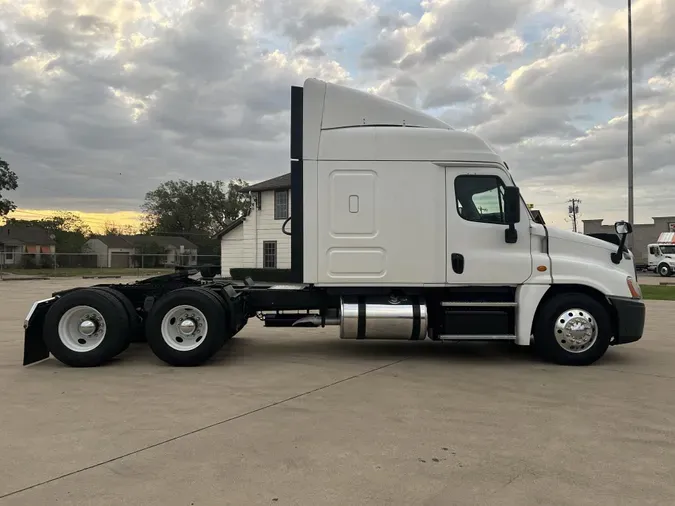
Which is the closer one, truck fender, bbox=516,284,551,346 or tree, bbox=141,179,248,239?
truck fender, bbox=516,284,551,346

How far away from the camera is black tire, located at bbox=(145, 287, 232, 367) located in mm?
6574

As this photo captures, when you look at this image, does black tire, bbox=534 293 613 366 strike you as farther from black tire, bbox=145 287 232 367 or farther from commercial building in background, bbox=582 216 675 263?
commercial building in background, bbox=582 216 675 263

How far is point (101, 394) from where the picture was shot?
5406 millimetres

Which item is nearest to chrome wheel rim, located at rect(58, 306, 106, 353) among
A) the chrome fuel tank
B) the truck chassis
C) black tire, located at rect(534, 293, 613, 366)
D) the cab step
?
the truck chassis

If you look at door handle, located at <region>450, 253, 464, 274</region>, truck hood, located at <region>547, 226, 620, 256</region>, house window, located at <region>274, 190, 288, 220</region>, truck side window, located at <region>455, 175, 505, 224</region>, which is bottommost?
door handle, located at <region>450, 253, 464, 274</region>

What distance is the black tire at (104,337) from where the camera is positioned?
6.61 meters

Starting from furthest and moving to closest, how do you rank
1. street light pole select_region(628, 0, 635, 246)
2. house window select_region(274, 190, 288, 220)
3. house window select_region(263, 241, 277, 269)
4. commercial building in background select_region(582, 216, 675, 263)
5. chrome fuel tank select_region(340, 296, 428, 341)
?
commercial building in background select_region(582, 216, 675, 263), house window select_region(263, 241, 277, 269), house window select_region(274, 190, 288, 220), street light pole select_region(628, 0, 635, 246), chrome fuel tank select_region(340, 296, 428, 341)

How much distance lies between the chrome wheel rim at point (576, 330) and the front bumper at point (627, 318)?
1.00 ft

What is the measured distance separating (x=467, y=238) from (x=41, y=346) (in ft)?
19.3

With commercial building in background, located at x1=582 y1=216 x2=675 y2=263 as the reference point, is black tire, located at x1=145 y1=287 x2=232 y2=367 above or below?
below

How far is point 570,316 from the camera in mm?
6637

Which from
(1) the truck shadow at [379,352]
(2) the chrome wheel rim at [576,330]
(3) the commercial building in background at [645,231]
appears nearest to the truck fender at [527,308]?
(2) the chrome wheel rim at [576,330]

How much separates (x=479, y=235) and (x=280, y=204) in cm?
2395

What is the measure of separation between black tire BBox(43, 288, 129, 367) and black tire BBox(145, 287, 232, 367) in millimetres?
398
